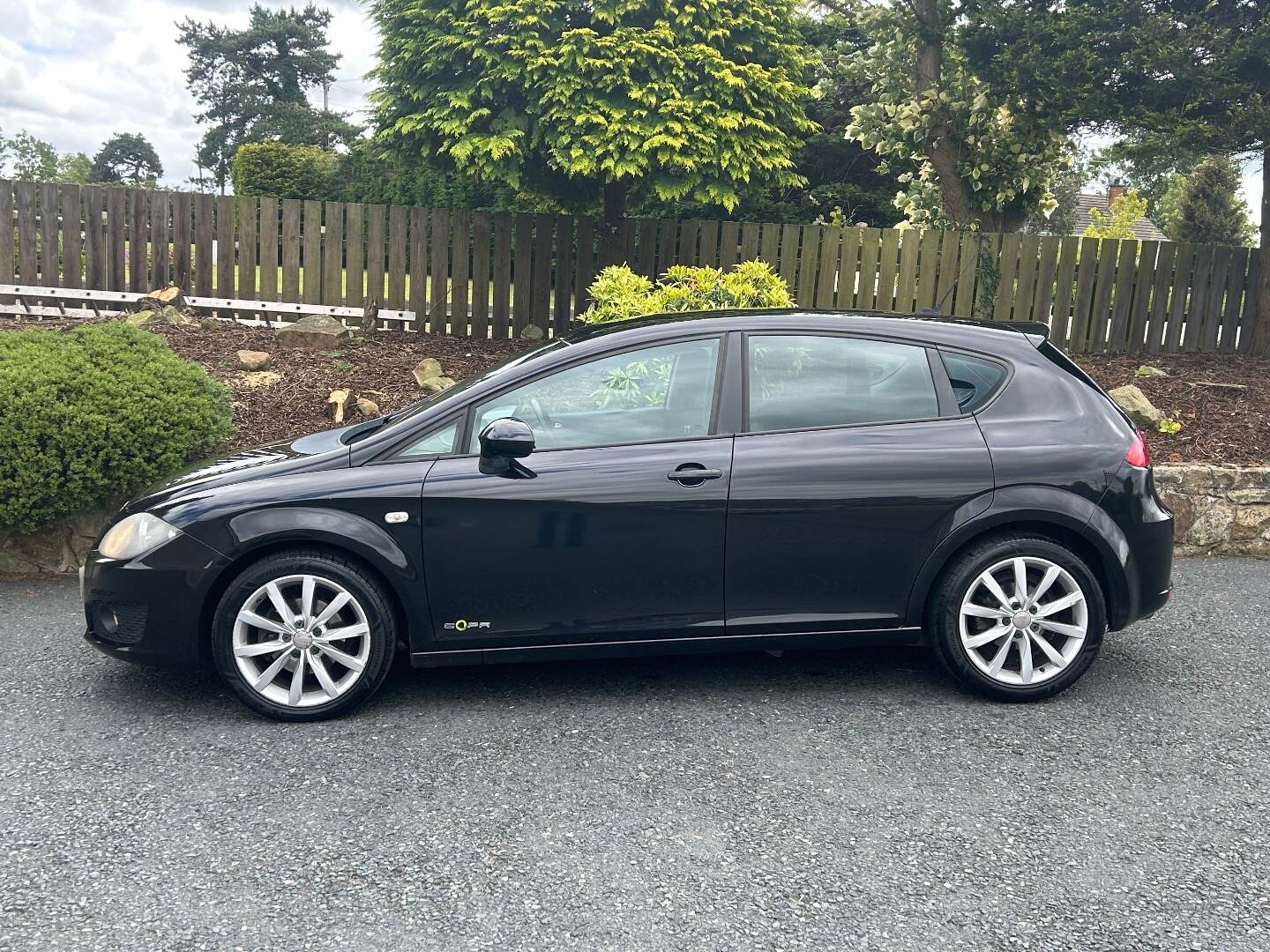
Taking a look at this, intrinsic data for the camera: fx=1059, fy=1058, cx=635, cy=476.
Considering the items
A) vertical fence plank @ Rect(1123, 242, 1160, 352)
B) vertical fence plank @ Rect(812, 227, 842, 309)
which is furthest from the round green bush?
vertical fence plank @ Rect(1123, 242, 1160, 352)

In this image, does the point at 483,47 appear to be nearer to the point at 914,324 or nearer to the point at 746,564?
the point at 914,324

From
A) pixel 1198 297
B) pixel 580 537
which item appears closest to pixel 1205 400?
pixel 1198 297

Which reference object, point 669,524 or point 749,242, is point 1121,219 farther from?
point 669,524

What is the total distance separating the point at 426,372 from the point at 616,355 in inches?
189

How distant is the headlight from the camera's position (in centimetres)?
409

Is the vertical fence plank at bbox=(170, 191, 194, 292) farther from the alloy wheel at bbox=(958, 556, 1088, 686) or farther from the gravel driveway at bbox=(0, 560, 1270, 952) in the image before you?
the alloy wheel at bbox=(958, 556, 1088, 686)

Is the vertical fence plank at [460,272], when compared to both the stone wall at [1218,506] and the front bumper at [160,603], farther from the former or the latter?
the front bumper at [160,603]

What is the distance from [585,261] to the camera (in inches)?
428

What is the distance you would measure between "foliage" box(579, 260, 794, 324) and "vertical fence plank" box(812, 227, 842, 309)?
322 centimetres

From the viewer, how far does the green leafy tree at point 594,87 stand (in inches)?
377

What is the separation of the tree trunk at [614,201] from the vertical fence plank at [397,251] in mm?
2131

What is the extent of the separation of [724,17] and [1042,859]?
8695mm

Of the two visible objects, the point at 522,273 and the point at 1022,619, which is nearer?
the point at 1022,619

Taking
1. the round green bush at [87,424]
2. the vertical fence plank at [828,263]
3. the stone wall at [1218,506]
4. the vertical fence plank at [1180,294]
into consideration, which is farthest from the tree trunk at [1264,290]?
the round green bush at [87,424]
